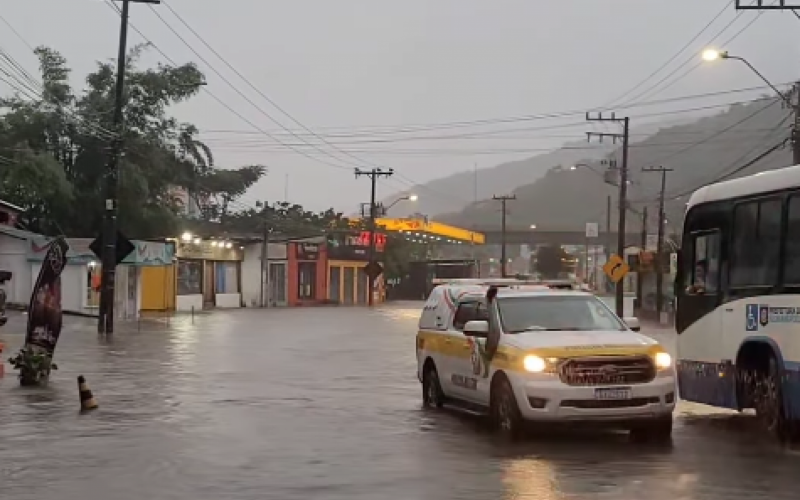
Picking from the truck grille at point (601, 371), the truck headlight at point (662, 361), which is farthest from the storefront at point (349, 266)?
the truck grille at point (601, 371)

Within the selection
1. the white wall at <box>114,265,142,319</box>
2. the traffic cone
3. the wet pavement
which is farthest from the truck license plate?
the white wall at <box>114,265,142,319</box>

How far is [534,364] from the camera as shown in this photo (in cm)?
1286

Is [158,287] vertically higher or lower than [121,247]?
lower

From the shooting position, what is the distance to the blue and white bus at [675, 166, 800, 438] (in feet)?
41.6

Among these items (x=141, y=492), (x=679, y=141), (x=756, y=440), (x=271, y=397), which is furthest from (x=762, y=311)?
(x=679, y=141)

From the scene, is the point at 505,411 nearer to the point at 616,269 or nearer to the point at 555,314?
the point at 555,314

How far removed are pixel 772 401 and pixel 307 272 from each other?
2993 inches

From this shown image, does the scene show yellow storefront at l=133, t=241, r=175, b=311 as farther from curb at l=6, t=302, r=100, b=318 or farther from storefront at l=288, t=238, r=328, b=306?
storefront at l=288, t=238, r=328, b=306

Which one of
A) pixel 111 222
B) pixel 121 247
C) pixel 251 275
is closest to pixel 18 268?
pixel 111 222

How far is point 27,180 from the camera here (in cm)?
5219

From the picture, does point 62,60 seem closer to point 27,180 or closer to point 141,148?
point 141,148

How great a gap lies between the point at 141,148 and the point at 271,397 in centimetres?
4250

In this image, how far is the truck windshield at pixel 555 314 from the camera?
14109mm

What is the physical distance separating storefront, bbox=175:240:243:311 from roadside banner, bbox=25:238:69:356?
142 ft
